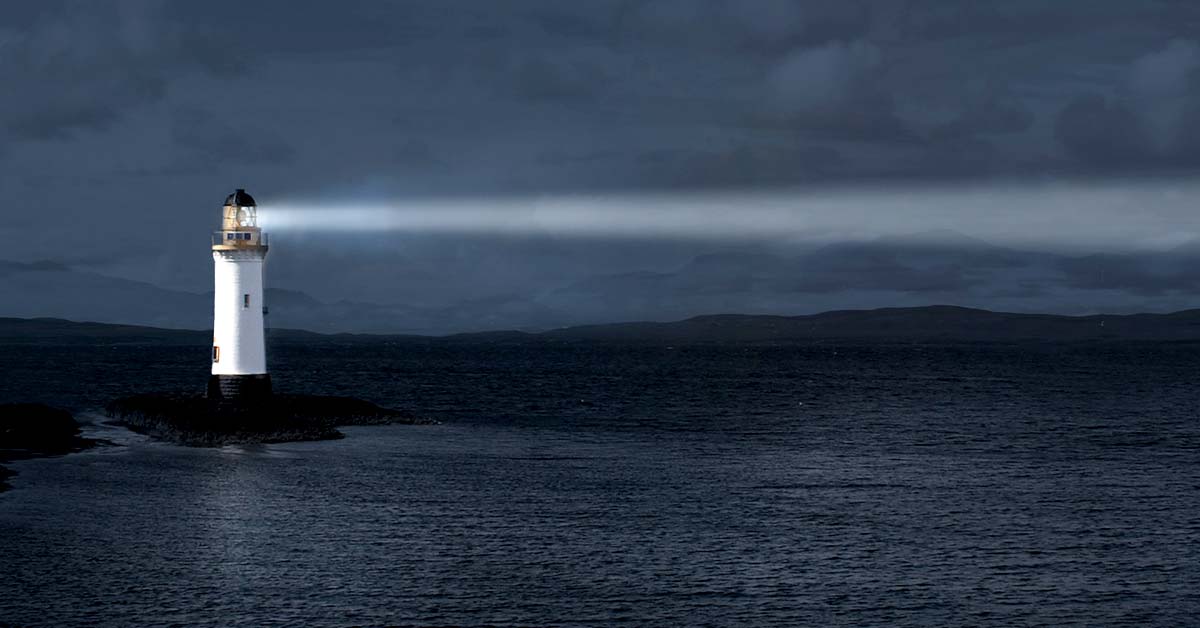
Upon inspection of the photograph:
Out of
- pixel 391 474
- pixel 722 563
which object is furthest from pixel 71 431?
→ pixel 722 563

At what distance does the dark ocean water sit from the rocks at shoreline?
2007 mm

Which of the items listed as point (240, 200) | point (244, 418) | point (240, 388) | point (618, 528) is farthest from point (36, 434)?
point (618, 528)

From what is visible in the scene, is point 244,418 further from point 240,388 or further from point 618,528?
point 618,528

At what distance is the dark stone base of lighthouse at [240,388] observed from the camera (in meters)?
60.6

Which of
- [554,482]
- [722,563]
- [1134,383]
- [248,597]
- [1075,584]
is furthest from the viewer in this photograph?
[1134,383]

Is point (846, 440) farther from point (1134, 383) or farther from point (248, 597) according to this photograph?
point (1134, 383)

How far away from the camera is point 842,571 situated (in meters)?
30.0

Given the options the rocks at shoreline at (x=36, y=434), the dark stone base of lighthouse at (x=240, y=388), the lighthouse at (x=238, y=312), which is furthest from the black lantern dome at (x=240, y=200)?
the rocks at shoreline at (x=36, y=434)

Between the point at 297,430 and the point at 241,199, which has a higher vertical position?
the point at 241,199

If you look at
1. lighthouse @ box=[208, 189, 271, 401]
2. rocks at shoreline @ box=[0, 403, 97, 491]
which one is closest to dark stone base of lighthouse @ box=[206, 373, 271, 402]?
lighthouse @ box=[208, 189, 271, 401]

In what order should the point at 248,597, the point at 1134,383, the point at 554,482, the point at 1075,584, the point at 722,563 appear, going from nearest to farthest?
the point at 248,597 → the point at 1075,584 → the point at 722,563 → the point at 554,482 → the point at 1134,383

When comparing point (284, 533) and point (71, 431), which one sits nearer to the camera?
point (284, 533)

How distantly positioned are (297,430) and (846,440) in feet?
94.3

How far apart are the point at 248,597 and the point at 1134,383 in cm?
12283
